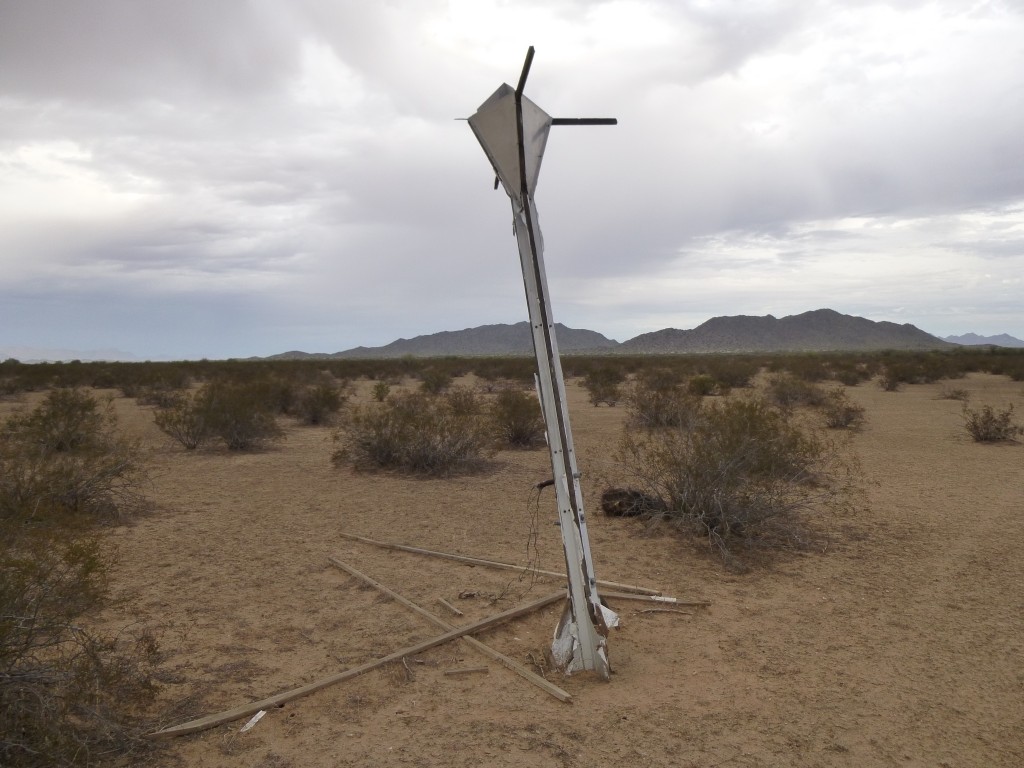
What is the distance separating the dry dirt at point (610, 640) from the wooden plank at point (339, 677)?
6 cm

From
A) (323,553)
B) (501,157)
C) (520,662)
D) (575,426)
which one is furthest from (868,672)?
(575,426)

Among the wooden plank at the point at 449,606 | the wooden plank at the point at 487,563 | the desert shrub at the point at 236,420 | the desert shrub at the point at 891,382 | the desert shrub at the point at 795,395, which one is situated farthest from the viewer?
the desert shrub at the point at 891,382

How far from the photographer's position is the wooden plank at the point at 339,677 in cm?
425

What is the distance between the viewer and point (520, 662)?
5246 mm

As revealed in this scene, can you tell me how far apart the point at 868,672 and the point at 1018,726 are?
34.8 inches

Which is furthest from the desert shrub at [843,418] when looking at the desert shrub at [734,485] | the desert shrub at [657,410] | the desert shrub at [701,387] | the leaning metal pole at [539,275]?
the leaning metal pole at [539,275]

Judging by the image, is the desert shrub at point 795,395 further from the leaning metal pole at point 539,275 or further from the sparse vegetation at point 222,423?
the leaning metal pole at point 539,275

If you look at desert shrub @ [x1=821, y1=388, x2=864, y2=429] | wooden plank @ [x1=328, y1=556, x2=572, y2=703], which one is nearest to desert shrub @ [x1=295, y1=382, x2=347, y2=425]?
desert shrub @ [x1=821, y1=388, x2=864, y2=429]

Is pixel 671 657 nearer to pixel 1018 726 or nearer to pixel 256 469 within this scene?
pixel 1018 726

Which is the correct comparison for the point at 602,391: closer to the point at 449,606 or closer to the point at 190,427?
the point at 190,427

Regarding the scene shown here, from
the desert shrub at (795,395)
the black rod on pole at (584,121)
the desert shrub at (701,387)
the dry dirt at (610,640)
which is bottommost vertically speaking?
the dry dirt at (610,640)

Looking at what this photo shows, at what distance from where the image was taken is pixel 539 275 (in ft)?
15.2

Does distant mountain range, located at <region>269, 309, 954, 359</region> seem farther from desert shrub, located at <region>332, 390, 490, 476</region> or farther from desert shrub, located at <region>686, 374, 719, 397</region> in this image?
Answer: desert shrub, located at <region>332, 390, 490, 476</region>

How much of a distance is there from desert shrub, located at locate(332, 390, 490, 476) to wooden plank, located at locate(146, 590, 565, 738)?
6.46 meters
